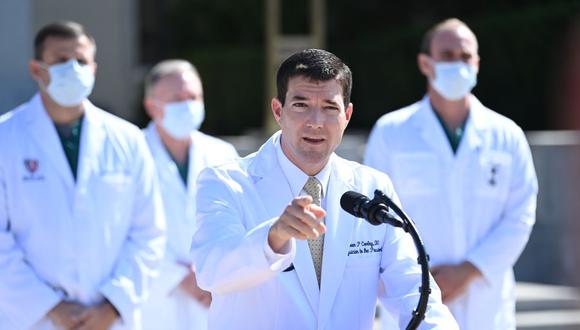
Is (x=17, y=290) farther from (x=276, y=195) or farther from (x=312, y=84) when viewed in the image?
(x=312, y=84)

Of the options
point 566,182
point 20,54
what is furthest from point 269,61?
point 20,54

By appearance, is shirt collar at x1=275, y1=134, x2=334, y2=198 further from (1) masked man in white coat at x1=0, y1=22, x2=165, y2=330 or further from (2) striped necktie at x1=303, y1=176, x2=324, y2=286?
(1) masked man in white coat at x1=0, y1=22, x2=165, y2=330

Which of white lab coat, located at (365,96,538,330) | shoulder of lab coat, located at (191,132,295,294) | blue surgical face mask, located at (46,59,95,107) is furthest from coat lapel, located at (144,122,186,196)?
shoulder of lab coat, located at (191,132,295,294)

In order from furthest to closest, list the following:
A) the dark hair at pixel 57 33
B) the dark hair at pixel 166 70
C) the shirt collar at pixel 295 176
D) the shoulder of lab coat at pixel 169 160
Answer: the dark hair at pixel 166 70
the shoulder of lab coat at pixel 169 160
the dark hair at pixel 57 33
the shirt collar at pixel 295 176

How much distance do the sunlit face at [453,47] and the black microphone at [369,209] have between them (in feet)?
9.67

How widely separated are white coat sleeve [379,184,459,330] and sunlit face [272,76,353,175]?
16.5 inches

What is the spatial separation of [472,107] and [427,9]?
13623 mm

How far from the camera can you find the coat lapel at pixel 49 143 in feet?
18.4

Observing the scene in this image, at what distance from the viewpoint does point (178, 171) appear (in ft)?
22.3

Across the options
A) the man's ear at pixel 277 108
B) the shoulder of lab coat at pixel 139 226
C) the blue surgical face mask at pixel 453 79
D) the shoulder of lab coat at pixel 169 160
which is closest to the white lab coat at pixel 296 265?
the man's ear at pixel 277 108

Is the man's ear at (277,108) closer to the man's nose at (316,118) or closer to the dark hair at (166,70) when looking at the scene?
the man's nose at (316,118)

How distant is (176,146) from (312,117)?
321 cm

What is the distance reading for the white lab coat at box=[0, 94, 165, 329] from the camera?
17.6ft

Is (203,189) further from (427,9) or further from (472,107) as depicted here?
(427,9)
